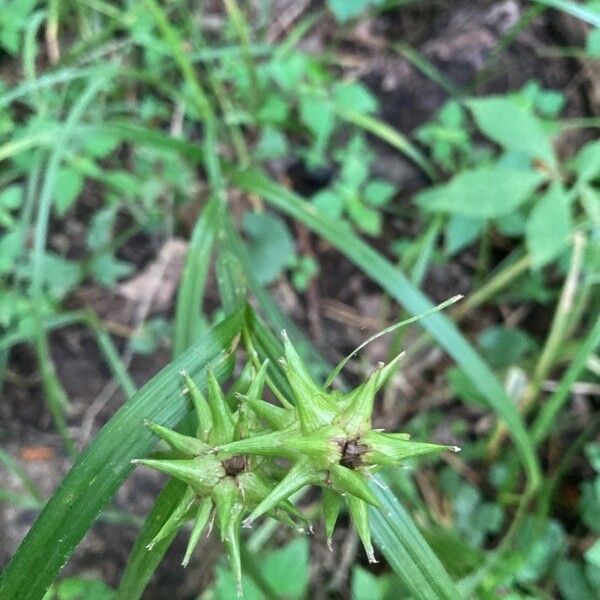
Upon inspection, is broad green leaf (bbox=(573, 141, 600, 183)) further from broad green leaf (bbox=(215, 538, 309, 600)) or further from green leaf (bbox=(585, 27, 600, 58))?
broad green leaf (bbox=(215, 538, 309, 600))

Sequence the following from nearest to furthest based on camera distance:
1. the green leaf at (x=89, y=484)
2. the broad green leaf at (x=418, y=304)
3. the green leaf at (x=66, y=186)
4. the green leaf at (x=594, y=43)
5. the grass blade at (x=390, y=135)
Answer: the green leaf at (x=89, y=484) < the broad green leaf at (x=418, y=304) < the green leaf at (x=594, y=43) < the green leaf at (x=66, y=186) < the grass blade at (x=390, y=135)

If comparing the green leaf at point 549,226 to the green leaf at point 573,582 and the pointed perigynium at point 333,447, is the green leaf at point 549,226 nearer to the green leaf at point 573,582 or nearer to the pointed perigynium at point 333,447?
the green leaf at point 573,582

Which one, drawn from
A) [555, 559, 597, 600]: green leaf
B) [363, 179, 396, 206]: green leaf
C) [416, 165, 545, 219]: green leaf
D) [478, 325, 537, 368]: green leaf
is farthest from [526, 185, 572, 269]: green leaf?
[555, 559, 597, 600]: green leaf

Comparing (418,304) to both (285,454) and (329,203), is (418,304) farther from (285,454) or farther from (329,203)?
(285,454)

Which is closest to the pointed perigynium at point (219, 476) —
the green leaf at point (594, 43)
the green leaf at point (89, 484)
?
the green leaf at point (89, 484)

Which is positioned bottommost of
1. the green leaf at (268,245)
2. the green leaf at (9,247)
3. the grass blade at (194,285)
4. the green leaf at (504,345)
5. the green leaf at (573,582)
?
the green leaf at (573,582)
